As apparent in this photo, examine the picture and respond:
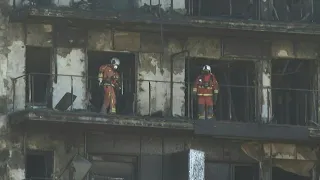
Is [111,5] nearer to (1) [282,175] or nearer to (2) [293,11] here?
(2) [293,11]

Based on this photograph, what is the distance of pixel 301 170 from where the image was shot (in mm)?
35406

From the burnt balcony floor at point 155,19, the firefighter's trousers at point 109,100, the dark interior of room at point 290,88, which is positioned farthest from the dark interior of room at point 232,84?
the firefighter's trousers at point 109,100

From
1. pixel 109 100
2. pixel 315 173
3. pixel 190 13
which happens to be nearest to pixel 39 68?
pixel 109 100

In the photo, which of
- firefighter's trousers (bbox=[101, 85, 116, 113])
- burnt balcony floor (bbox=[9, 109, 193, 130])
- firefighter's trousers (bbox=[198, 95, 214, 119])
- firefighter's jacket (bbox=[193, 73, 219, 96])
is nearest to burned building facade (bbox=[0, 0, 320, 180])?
burnt balcony floor (bbox=[9, 109, 193, 130])

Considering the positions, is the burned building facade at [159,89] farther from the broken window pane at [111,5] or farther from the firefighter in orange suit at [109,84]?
the firefighter in orange suit at [109,84]

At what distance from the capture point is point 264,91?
35.6 m

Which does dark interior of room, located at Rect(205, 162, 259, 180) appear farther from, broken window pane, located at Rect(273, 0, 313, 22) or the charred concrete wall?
broken window pane, located at Rect(273, 0, 313, 22)

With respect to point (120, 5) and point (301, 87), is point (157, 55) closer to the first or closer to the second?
point (120, 5)

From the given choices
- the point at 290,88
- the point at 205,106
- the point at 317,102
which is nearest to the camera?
the point at 205,106

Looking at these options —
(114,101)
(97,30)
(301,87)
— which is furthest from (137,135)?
(301,87)

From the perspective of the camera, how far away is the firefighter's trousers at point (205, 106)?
112 ft

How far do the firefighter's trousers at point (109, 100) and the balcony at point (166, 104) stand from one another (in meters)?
0.57

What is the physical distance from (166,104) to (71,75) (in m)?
3.08

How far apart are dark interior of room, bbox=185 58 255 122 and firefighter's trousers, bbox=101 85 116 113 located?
2.75 meters
